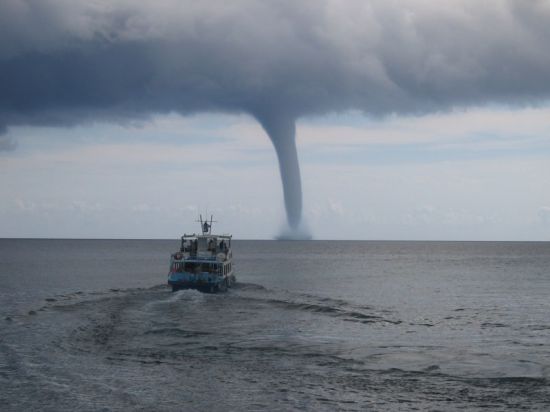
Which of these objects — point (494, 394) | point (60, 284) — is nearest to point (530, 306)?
point (494, 394)

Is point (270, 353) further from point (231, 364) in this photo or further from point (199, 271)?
point (199, 271)

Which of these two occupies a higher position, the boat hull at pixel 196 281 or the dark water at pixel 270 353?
the boat hull at pixel 196 281

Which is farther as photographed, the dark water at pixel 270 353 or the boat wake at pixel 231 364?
the dark water at pixel 270 353

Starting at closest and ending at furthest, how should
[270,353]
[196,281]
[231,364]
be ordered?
[231,364] < [270,353] < [196,281]

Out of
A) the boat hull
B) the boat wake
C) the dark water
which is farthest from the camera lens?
the boat hull

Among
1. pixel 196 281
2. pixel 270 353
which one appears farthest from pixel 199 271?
pixel 270 353

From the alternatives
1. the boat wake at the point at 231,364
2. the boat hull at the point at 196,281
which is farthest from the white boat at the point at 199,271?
the boat wake at the point at 231,364

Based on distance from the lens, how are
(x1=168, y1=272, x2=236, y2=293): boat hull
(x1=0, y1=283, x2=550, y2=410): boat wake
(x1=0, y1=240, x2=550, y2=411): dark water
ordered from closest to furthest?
(x1=0, y1=283, x2=550, y2=410): boat wake
(x1=0, y1=240, x2=550, y2=411): dark water
(x1=168, y1=272, x2=236, y2=293): boat hull

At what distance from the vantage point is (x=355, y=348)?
47594 mm

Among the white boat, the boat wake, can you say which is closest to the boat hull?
the white boat

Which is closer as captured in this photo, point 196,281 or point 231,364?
point 231,364

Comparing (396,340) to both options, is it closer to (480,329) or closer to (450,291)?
(480,329)

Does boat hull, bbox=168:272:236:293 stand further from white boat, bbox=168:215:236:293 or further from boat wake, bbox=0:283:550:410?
boat wake, bbox=0:283:550:410

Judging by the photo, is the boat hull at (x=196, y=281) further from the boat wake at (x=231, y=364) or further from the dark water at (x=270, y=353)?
the boat wake at (x=231, y=364)
